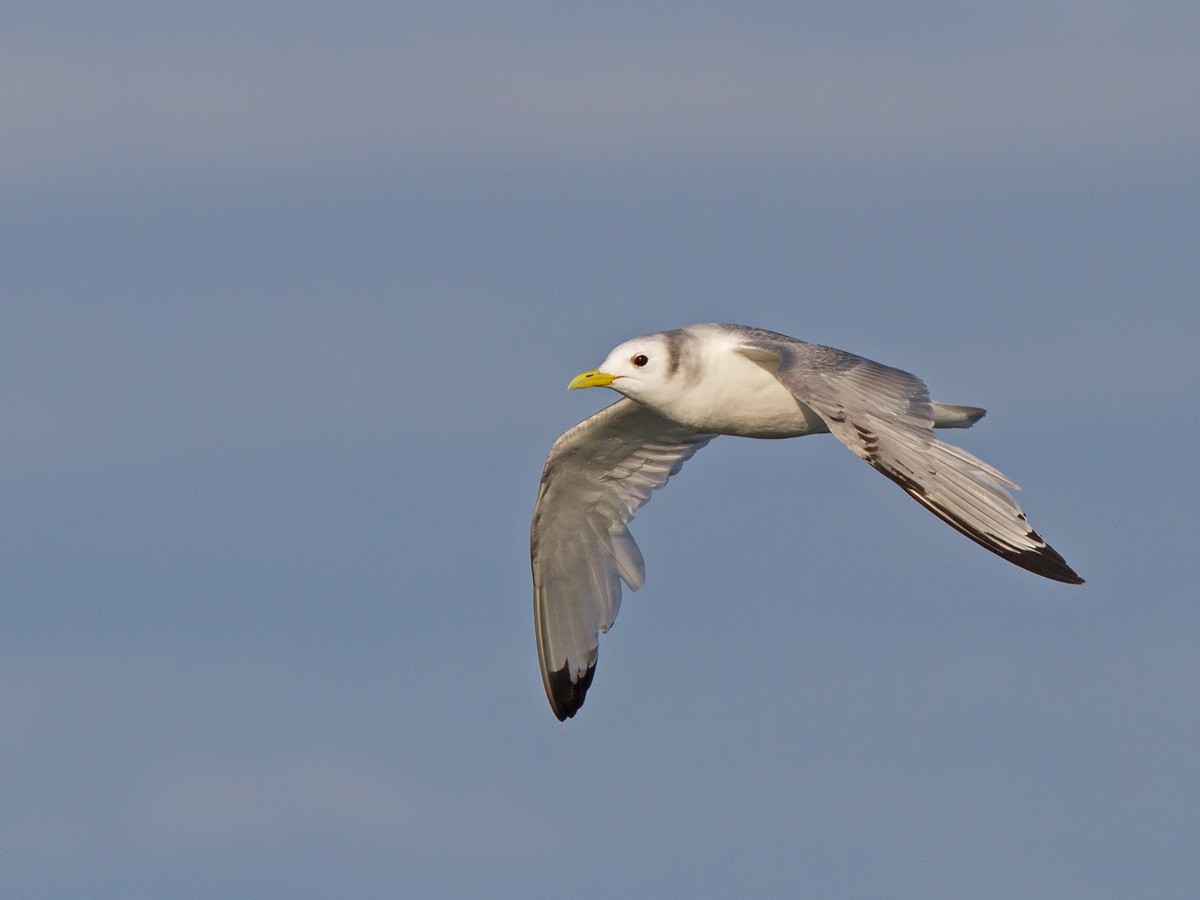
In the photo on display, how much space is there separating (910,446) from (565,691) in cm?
713

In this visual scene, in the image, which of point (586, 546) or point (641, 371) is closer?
point (641, 371)

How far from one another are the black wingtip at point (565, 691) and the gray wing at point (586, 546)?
1 cm

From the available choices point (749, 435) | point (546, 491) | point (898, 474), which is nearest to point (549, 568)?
point (546, 491)

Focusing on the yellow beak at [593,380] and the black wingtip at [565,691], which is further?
the black wingtip at [565,691]

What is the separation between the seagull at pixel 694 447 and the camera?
1463 cm

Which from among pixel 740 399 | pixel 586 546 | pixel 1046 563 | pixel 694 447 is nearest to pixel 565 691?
pixel 586 546

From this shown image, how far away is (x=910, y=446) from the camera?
15242 mm

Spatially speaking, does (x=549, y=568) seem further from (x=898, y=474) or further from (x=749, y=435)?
(x=898, y=474)

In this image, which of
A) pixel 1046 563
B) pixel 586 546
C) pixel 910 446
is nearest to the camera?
pixel 1046 563

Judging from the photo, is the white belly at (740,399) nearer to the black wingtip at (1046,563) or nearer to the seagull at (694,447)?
the seagull at (694,447)

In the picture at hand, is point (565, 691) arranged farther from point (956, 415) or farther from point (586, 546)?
point (956, 415)

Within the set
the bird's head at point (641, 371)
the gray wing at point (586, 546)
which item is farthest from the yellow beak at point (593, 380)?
the gray wing at point (586, 546)

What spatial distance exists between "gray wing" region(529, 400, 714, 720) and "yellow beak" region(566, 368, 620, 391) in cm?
295

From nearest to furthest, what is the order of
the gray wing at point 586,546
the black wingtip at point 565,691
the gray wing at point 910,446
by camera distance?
the gray wing at point 910,446 < the gray wing at point 586,546 < the black wingtip at point 565,691
